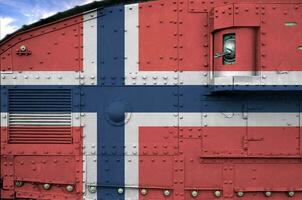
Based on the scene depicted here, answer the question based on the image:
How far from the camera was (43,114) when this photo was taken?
3.48m

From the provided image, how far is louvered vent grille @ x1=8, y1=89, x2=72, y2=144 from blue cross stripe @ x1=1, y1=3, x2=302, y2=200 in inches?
3.1

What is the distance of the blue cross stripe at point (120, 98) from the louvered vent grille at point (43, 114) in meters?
0.08

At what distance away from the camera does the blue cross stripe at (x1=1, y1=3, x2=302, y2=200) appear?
3.46 metres

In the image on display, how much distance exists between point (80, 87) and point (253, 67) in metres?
1.76

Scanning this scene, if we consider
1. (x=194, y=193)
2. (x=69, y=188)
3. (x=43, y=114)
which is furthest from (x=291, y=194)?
(x=43, y=114)

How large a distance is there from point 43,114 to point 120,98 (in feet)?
2.69

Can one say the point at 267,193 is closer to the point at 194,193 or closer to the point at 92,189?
the point at 194,193

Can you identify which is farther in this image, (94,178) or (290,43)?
(94,178)

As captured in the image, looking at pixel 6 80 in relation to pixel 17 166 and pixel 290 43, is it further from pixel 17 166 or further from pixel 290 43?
pixel 290 43

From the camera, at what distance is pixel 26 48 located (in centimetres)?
347

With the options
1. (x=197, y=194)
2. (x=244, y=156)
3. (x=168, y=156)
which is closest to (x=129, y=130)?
(x=168, y=156)

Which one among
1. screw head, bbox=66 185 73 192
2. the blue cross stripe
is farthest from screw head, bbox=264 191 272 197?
screw head, bbox=66 185 73 192

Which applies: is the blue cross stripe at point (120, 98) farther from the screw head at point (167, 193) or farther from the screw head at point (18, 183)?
the screw head at point (18, 183)

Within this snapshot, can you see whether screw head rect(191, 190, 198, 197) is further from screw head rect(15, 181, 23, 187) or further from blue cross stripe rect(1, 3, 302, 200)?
screw head rect(15, 181, 23, 187)
